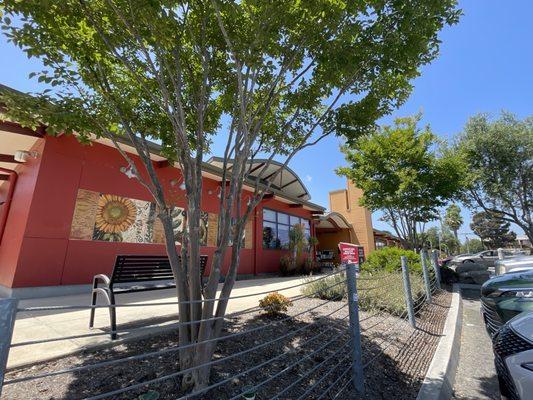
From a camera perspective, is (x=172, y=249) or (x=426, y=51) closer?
(x=172, y=249)

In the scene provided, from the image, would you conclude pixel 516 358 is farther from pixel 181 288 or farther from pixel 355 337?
pixel 181 288

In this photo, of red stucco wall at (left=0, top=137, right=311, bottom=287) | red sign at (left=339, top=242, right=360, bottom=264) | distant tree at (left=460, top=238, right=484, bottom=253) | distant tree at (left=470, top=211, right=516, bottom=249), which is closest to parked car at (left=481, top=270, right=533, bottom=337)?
red sign at (left=339, top=242, right=360, bottom=264)

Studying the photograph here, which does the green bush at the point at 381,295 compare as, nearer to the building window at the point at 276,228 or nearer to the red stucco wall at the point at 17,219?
the red stucco wall at the point at 17,219

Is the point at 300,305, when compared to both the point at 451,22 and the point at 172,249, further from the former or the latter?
the point at 451,22

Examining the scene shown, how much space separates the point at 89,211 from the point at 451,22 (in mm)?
8646

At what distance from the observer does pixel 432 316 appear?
21.7ft

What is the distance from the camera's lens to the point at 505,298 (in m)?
4.70

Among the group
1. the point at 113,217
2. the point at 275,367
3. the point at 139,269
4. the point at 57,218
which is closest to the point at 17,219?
the point at 57,218

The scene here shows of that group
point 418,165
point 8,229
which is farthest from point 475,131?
point 8,229

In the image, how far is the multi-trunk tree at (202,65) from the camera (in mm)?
2953

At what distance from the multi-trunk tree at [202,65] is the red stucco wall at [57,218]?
440cm

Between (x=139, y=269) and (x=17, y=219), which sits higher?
(x=17, y=219)

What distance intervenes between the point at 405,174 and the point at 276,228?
6.82 metres

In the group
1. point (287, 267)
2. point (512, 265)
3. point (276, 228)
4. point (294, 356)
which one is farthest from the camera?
point (276, 228)
